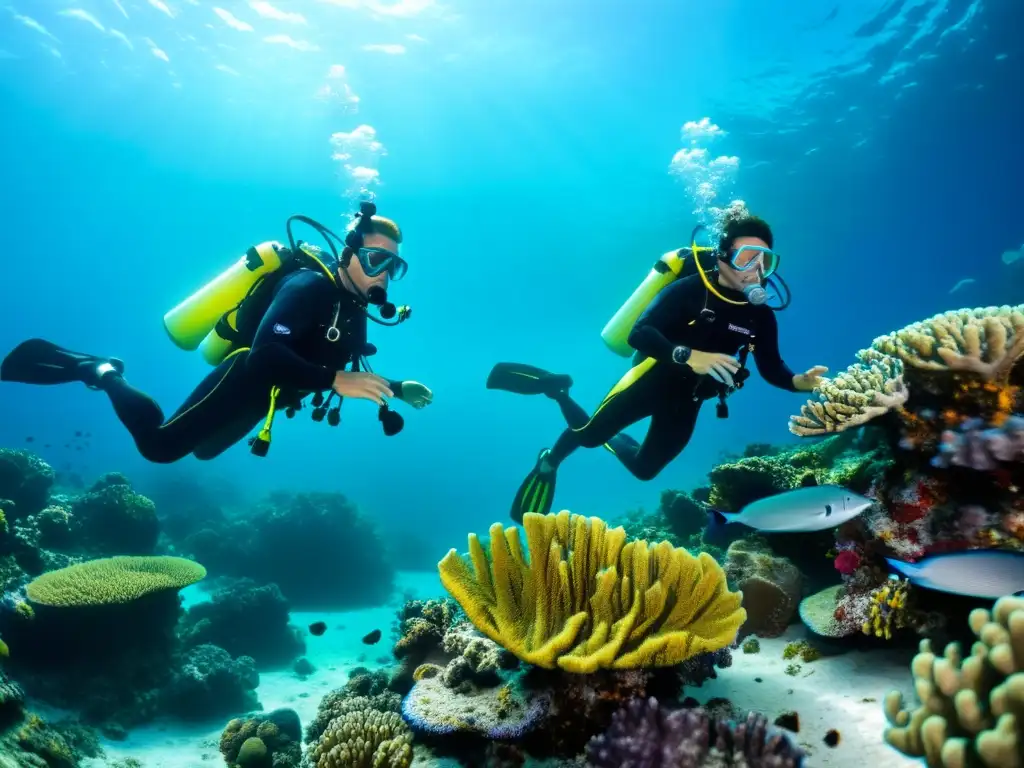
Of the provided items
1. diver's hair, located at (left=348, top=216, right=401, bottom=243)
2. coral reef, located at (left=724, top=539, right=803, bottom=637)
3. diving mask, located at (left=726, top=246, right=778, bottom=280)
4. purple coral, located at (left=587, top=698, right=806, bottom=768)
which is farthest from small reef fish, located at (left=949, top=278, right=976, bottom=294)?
purple coral, located at (left=587, top=698, right=806, bottom=768)

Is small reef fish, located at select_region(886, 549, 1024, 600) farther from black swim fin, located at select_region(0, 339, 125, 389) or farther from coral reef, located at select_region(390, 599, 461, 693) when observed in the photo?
black swim fin, located at select_region(0, 339, 125, 389)

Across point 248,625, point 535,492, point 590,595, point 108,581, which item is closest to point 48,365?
point 108,581

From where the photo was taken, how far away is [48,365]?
5.95 meters

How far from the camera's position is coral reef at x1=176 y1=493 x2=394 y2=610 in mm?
17516

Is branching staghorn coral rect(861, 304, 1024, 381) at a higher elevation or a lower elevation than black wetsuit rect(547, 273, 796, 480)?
lower

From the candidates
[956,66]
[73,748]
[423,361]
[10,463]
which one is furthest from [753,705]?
[423,361]

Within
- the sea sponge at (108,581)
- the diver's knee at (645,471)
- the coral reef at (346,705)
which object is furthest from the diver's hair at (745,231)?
the sea sponge at (108,581)

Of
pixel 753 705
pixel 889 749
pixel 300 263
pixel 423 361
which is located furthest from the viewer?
pixel 423 361

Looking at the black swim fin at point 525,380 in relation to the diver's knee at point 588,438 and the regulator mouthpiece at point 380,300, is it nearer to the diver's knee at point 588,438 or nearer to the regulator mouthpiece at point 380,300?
the diver's knee at point 588,438

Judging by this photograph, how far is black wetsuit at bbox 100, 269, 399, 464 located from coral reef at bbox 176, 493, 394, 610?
46.1ft

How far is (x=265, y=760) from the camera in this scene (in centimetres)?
534

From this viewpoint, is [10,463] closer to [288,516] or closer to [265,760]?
[288,516]

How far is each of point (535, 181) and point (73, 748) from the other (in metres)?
35.7

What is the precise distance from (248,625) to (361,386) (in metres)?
11.1
